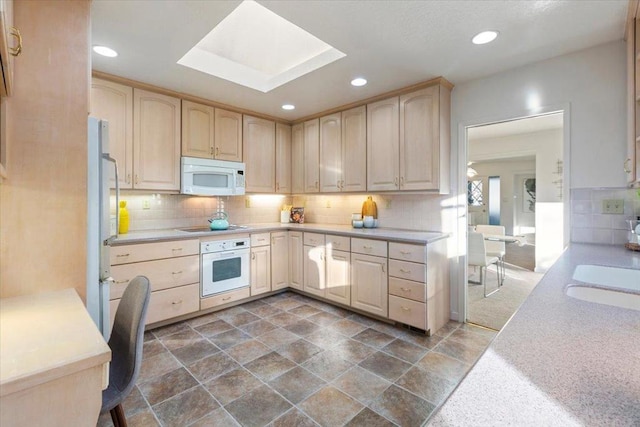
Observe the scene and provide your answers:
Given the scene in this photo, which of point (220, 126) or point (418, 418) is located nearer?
point (418, 418)

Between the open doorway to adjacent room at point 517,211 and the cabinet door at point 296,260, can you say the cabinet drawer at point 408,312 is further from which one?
the cabinet door at point 296,260

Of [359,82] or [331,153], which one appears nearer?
[359,82]

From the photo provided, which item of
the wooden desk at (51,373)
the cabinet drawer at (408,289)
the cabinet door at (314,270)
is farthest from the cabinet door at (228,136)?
the wooden desk at (51,373)

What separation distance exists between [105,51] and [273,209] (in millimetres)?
2633

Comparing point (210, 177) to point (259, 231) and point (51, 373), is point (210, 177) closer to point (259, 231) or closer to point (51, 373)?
point (259, 231)

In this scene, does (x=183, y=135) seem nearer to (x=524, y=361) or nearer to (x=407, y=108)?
(x=407, y=108)

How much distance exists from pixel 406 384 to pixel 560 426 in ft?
5.81

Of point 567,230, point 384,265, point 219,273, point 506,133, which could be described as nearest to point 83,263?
point 219,273

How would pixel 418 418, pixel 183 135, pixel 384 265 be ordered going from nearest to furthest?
pixel 418 418 → pixel 384 265 → pixel 183 135

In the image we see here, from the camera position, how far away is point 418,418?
65.4 inches

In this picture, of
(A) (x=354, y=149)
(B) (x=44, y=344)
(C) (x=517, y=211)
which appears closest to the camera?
(B) (x=44, y=344)

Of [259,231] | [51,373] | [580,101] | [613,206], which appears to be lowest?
[51,373]

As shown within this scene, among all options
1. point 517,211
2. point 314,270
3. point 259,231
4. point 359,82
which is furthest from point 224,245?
point 517,211

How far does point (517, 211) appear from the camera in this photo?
7.83 meters
